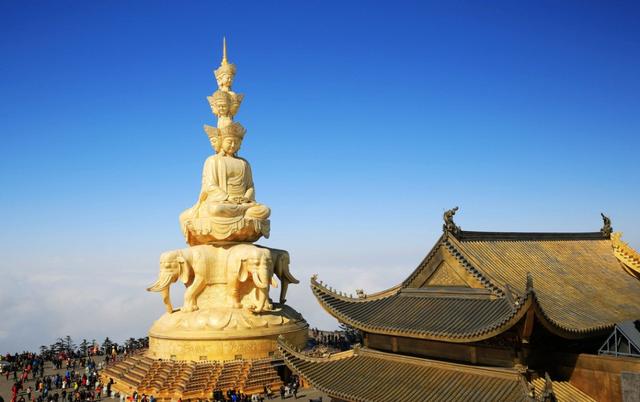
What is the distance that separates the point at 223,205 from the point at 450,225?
1894cm

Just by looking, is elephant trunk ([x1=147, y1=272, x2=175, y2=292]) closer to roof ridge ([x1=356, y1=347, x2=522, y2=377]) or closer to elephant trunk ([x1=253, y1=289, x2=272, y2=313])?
elephant trunk ([x1=253, y1=289, x2=272, y2=313])

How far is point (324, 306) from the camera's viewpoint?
19.5 metres

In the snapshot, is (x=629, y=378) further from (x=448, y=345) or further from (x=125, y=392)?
(x=125, y=392)

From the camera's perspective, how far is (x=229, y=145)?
35.9m

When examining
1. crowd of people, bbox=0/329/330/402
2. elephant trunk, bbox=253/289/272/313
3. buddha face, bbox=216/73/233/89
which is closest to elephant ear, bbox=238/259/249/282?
elephant trunk, bbox=253/289/272/313

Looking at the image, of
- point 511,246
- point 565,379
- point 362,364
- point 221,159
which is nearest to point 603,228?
point 511,246

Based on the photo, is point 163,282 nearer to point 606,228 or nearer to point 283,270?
point 283,270

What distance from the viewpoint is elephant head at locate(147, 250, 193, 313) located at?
32.5 m

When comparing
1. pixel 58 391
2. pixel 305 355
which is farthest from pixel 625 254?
pixel 58 391

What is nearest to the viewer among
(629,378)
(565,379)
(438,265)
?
(629,378)

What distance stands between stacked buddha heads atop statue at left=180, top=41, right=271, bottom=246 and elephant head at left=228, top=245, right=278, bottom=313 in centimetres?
156

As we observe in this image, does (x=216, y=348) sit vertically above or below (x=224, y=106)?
below

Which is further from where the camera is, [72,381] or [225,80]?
[225,80]

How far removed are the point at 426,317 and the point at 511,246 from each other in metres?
4.58
